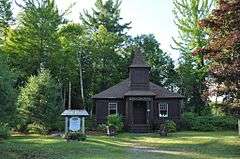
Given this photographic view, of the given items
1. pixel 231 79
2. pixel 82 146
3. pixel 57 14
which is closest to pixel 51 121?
pixel 82 146

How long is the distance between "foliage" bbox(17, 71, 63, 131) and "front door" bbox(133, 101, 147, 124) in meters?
9.43

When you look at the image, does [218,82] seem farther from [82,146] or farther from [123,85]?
[123,85]

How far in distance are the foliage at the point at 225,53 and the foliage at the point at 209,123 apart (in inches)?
768

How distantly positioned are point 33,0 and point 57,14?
2955 mm

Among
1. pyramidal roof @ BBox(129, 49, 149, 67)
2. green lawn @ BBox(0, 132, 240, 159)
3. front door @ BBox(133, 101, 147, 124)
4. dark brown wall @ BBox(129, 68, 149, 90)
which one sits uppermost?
pyramidal roof @ BBox(129, 49, 149, 67)

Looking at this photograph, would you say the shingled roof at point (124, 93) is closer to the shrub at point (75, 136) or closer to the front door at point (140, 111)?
the front door at point (140, 111)

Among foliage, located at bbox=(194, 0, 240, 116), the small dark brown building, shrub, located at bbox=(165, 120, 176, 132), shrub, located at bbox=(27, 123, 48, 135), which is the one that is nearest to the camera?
foliage, located at bbox=(194, 0, 240, 116)

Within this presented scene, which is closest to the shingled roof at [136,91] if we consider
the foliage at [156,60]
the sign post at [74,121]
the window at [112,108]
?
the window at [112,108]

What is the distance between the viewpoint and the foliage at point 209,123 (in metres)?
43.9

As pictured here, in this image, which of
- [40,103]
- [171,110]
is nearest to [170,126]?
[171,110]

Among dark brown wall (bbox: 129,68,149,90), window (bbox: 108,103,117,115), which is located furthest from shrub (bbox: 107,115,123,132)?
dark brown wall (bbox: 129,68,149,90)

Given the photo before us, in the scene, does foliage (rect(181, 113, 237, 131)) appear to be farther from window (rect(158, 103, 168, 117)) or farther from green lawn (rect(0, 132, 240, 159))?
green lawn (rect(0, 132, 240, 159))

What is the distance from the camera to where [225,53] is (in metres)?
24.2

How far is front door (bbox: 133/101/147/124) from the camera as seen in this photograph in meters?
44.8
